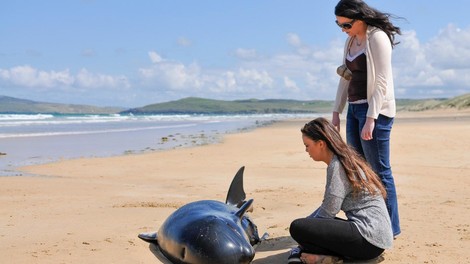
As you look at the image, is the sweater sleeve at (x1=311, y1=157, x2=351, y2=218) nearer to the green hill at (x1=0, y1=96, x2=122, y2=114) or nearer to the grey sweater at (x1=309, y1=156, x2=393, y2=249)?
the grey sweater at (x1=309, y1=156, x2=393, y2=249)

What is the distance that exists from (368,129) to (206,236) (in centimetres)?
185

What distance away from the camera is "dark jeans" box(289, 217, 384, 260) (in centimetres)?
493

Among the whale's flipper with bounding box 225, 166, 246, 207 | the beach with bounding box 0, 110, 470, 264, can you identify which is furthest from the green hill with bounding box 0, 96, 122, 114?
the whale's flipper with bounding box 225, 166, 246, 207

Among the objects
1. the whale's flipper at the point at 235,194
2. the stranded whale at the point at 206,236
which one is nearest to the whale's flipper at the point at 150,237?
the stranded whale at the point at 206,236

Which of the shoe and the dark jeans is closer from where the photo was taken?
the dark jeans

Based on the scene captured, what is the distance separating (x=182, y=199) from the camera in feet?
29.0

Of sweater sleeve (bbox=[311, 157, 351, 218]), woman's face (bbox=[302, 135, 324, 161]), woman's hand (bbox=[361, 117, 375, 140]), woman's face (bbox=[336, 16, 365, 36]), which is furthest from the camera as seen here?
woman's face (bbox=[336, 16, 365, 36])

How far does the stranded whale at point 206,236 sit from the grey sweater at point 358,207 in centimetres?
78

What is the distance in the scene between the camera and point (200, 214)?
507cm

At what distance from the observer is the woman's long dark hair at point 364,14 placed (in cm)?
546

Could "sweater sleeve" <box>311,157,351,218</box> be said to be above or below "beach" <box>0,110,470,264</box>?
above

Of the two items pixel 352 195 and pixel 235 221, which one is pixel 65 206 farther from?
pixel 352 195

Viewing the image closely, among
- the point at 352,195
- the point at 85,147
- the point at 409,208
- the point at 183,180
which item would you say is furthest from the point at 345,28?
the point at 85,147

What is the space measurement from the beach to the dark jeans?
1.38ft
